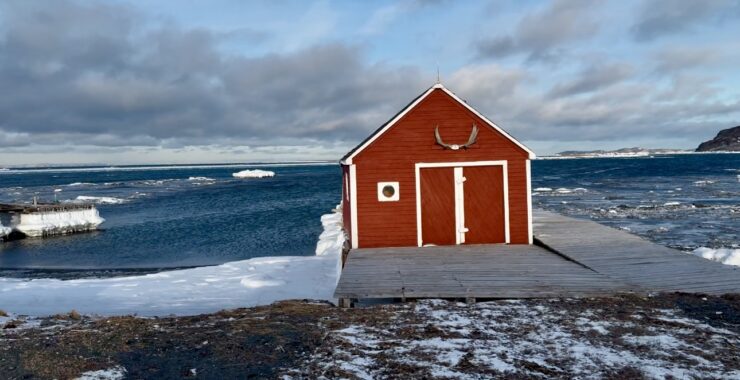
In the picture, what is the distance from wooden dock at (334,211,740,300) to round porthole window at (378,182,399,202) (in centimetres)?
134

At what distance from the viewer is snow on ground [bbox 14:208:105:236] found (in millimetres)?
32469

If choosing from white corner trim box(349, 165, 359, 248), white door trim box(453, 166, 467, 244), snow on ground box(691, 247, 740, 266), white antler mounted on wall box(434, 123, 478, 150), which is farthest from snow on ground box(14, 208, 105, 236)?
snow on ground box(691, 247, 740, 266)

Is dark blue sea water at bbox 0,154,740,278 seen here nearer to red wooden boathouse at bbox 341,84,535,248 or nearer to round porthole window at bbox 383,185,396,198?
red wooden boathouse at bbox 341,84,535,248

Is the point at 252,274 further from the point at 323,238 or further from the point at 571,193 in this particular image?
the point at 571,193

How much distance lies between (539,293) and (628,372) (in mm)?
3393

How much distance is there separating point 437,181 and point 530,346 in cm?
783

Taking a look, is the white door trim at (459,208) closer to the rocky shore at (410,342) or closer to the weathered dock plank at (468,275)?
the weathered dock plank at (468,275)

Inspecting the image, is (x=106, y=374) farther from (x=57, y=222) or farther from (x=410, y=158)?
(x=57, y=222)

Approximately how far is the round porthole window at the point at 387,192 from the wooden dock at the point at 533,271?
52.9 inches

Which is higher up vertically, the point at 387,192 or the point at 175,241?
the point at 387,192

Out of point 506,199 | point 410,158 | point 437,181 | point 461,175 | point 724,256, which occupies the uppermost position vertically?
point 410,158

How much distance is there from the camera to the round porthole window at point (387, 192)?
14.7 metres

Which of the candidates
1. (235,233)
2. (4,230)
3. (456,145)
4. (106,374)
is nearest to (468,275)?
(456,145)

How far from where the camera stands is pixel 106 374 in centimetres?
680
